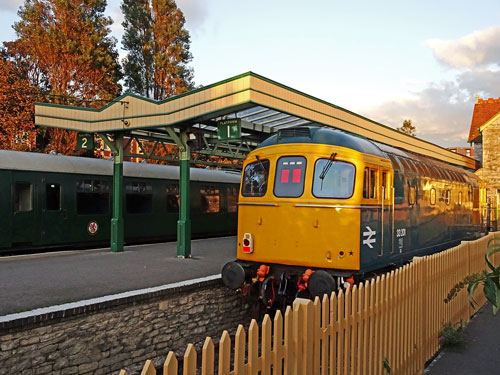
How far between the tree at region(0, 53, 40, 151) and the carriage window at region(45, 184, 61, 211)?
11641 mm

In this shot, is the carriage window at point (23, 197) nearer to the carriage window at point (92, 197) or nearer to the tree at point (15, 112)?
the carriage window at point (92, 197)

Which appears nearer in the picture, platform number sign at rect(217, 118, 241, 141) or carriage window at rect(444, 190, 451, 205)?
platform number sign at rect(217, 118, 241, 141)

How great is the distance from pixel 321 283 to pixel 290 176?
1912mm

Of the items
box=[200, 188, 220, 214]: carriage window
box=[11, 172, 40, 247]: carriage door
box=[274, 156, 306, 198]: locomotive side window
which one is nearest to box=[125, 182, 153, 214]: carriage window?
box=[200, 188, 220, 214]: carriage window

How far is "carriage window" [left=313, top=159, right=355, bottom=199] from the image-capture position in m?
7.06

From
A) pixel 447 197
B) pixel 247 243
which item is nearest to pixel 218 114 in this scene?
pixel 247 243

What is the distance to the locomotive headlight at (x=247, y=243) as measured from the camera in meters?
7.65

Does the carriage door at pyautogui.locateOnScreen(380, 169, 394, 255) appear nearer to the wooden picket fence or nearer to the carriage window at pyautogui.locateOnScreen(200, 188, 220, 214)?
the wooden picket fence

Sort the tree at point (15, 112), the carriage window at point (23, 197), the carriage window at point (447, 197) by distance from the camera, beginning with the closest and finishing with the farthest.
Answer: the carriage window at point (447, 197) → the carriage window at point (23, 197) → the tree at point (15, 112)

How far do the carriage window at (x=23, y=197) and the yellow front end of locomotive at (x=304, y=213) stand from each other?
7229mm

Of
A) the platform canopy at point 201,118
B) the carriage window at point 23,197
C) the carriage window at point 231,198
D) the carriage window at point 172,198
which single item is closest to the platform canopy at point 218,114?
the platform canopy at point 201,118

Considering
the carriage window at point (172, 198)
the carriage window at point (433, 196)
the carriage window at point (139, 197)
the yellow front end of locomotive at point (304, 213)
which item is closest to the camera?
the yellow front end of locomotive at point (304, 213)

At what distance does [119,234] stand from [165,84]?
20.3m

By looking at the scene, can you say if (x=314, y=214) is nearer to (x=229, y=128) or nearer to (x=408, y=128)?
(x=229, y=128)
